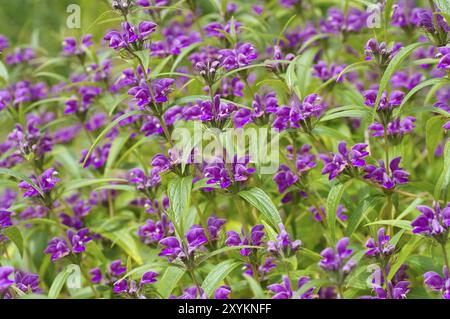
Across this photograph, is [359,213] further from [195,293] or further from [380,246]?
[195,293]

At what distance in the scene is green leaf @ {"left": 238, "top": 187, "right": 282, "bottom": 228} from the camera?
286 cm

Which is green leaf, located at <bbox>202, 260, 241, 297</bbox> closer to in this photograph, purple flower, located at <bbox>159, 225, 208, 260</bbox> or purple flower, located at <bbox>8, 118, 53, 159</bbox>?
purple flower, located at <bbox>159, 225, 208, 260</bbox>

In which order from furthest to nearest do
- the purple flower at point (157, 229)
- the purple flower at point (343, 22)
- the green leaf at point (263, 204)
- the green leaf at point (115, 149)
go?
the purple flower at point (343, 22) → the green leaf at point (115, 149) → the purple flower at point (157, 229) → the green leaf at point (263, 204)

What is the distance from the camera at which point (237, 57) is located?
3.22 m

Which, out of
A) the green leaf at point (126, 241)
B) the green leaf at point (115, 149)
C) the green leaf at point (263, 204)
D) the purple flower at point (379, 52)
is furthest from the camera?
the green leaf at point (115, 149)

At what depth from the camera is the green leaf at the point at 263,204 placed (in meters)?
2.86

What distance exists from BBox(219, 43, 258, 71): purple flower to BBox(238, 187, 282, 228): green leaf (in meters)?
0.63

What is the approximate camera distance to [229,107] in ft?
9.80

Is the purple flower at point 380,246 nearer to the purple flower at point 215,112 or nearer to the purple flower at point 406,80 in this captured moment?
the purple flower at point 215,112

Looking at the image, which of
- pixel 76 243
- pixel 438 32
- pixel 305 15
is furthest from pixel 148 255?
pixel 305 15

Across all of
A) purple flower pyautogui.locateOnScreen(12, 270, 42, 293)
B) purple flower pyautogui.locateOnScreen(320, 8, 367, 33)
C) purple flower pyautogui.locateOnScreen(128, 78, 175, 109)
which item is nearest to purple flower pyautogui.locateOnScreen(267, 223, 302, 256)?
purple flower pyautogui.locateOnScreen(128, 78, 175, 109)

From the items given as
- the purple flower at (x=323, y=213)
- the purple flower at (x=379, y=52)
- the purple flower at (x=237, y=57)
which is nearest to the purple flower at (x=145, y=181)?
the purple flower at (x=237, y=57)

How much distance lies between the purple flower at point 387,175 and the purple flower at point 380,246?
11.3 inches
